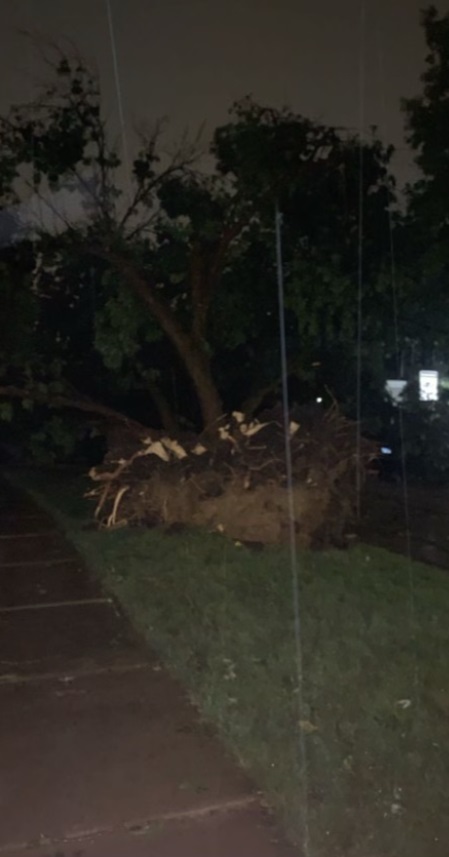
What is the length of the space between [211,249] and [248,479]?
4168mm

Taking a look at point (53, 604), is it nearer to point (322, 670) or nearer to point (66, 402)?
point (322, 670)

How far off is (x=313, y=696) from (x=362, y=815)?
1.55 metres

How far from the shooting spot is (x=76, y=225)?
1548 cm

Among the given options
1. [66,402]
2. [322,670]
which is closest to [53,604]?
[322,670]

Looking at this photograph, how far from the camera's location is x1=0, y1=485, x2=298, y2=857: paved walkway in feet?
15.9

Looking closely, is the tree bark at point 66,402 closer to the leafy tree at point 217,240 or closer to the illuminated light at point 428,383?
the leafy tree at point 217,240

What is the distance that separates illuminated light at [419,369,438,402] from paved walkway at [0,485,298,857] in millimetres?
15260

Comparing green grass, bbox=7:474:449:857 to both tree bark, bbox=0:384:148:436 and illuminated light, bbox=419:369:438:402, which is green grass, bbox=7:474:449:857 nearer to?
tree bark, bbox=0:384:148:436

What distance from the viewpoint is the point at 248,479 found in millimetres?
12219

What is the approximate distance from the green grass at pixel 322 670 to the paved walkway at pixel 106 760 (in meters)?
0.18

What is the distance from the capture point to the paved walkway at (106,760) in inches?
191

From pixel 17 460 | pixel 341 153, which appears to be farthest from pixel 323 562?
pixel 17 460

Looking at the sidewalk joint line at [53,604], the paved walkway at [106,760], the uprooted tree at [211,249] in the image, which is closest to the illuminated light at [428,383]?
the uprooted tree at [211,249]

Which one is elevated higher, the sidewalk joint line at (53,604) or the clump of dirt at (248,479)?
the clump of dirt at (248,479)
